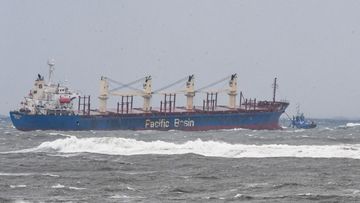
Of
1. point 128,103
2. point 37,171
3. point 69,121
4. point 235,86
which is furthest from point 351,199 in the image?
point 235,86

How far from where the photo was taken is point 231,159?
51.5m

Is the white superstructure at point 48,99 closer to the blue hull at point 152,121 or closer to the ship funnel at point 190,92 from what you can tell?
the blue hull at point 152,121

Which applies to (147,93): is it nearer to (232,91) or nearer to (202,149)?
(232,91)

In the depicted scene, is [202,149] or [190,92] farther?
Answer: [190,92]

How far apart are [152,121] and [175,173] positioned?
66596 millimetres

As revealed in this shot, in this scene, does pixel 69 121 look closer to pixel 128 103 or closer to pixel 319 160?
pixel 128 103

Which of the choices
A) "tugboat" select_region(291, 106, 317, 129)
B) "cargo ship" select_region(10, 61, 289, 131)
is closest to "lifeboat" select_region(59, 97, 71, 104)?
"cargo ship" select_region(10, 61, 289, 131)

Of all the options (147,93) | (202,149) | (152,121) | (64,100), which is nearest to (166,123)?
(152,121)

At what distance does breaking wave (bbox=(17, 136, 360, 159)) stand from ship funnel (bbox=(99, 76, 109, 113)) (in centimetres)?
4579

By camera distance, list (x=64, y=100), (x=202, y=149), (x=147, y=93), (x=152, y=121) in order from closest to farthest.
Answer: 1. (x=202, y=149)
2. (x=64, y=100)
3. (x=152, y=121)
4. (x=147, y=93)

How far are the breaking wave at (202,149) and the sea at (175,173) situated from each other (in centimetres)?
7

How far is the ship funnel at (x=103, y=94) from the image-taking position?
111963 mm

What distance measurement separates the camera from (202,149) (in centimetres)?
6053

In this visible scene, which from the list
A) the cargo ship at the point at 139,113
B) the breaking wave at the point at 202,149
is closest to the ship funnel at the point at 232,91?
the cargo ship at the point at 139,113
